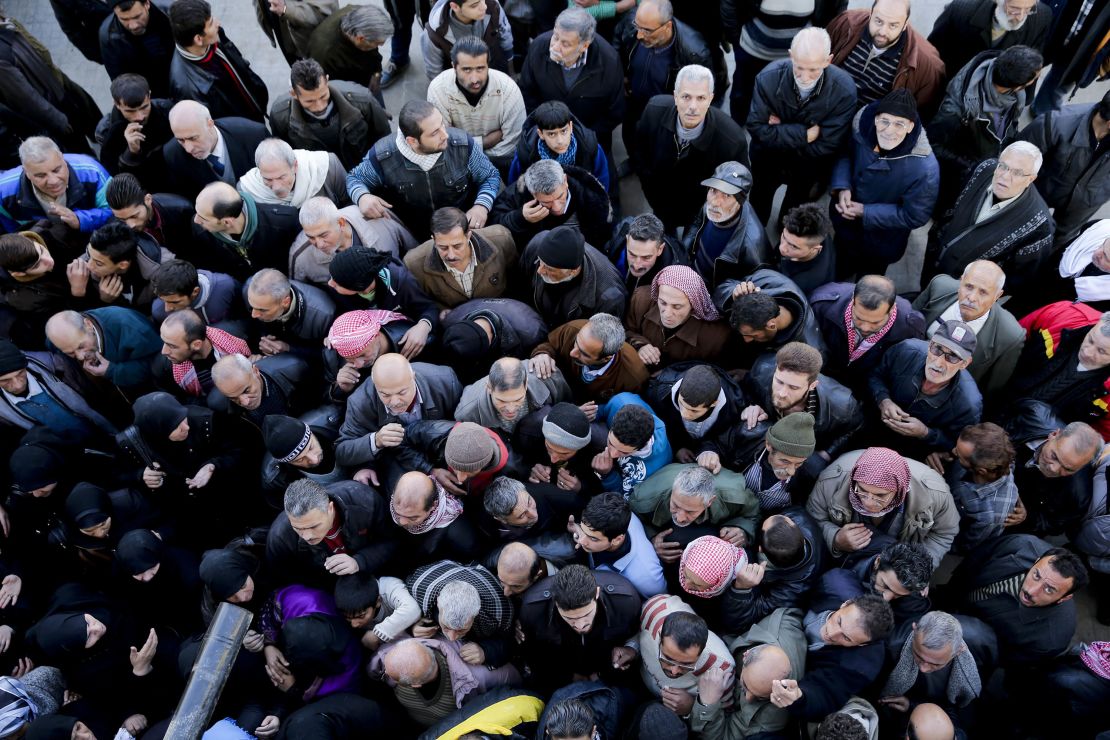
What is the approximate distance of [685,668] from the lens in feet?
13.1

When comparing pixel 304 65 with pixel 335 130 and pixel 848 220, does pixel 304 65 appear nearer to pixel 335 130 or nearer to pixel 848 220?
pixel 335 130

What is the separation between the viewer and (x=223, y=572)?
4352 mm

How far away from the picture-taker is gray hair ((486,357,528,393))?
4.57 metres

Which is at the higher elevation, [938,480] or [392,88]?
[392,88]

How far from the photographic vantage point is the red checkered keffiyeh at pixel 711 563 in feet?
13.4

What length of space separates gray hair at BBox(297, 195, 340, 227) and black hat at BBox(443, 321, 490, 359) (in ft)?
3.29

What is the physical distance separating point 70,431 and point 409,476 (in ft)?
8.26

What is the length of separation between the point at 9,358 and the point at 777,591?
445 cm

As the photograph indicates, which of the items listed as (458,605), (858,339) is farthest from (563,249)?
(458,605)

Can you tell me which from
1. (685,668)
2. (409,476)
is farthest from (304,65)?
(685,668)

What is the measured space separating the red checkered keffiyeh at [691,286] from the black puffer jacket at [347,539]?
2.07m

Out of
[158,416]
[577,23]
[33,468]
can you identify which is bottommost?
[33,468]

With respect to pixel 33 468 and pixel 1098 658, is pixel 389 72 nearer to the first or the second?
pixel 33 468

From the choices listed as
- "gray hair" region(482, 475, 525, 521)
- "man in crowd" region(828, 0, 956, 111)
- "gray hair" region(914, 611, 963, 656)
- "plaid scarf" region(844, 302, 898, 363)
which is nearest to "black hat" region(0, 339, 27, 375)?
"gray hair" region(482, 475, 525, 521)
